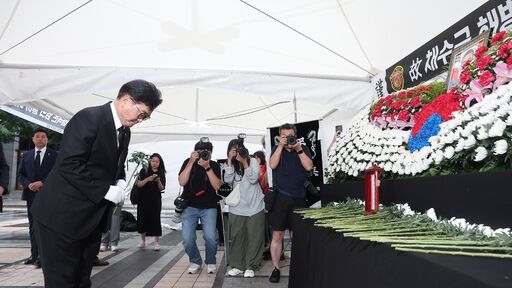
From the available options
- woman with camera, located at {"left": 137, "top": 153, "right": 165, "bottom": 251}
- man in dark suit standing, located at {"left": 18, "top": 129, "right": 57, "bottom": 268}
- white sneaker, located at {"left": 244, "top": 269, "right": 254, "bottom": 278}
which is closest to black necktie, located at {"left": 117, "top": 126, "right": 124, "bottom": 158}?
white sneaker, located at {"left": 244, "top": 269, "right": 254, "bottom": 278}

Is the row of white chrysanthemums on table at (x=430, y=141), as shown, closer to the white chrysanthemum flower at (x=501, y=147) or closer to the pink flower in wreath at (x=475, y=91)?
the white chrysanthemum flower at (x=501, y=147)

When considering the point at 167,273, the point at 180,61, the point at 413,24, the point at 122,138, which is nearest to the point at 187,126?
the point at 180,61

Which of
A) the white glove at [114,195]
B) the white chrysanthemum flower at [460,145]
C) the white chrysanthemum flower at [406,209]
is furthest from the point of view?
the white glove at [114,195]

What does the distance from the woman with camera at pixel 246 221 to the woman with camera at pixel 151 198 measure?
7.49 ft

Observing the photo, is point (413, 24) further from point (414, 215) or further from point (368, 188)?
point (414, 215)

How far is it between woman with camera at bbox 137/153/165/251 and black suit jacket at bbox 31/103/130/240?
4.56m

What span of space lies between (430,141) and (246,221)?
3.18 meters

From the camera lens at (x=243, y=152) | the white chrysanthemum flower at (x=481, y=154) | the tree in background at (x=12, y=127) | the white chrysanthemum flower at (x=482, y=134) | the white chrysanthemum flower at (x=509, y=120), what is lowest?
the white chrysanthemum flower at (x=481, y=154)

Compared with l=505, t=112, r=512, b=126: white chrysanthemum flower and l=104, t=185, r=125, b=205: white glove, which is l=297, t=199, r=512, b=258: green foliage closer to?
l=505, t=112, r=512, b=126: white chrysanthemum flower

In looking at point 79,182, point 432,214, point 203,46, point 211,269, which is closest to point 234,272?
point 211,269

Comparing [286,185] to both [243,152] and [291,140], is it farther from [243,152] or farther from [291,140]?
[243,152]

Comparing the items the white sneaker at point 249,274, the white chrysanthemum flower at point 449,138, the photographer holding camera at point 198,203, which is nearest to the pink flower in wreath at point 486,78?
the white chrysanthemum flower at point 449,138

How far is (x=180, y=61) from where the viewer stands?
5.11m

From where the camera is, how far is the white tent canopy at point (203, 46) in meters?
4.33
